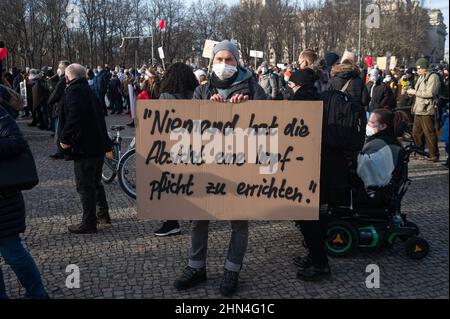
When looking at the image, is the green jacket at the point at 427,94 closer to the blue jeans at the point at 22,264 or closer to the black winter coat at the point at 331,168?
the black winter coat at the point at 331,168

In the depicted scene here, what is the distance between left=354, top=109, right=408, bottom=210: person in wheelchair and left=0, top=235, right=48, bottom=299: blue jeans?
2.79m

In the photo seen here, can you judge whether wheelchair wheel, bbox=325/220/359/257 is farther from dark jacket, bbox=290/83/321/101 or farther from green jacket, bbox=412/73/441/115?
green jacket, bbox=412/73/441/115

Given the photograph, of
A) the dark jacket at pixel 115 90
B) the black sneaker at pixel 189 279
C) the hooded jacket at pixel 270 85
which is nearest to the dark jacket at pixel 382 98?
the hooded jacket at pixel 270 85

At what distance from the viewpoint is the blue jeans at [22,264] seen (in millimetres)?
3188

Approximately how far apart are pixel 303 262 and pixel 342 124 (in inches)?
47.6

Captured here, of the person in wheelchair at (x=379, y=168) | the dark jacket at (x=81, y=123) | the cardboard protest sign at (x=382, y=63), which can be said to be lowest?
the person in wheelchair at (x=379, y=168)

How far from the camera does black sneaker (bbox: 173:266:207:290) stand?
3.75m

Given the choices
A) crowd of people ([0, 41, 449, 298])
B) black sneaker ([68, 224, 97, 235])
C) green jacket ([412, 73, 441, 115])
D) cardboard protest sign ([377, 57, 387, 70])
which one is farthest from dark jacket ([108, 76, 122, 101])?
black sneaker ([68, 224, 97, 235])

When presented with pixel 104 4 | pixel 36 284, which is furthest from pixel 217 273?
pixel 104 4

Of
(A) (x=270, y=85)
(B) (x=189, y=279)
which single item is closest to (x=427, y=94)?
A: (A) (x=270, y=85)

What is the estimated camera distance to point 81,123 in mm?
4848

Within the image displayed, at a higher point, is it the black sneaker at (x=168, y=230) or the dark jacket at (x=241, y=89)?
the dark jacket at (x=241, y=89)

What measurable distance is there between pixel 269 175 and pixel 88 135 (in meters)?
2.24

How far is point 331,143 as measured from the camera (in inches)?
145
